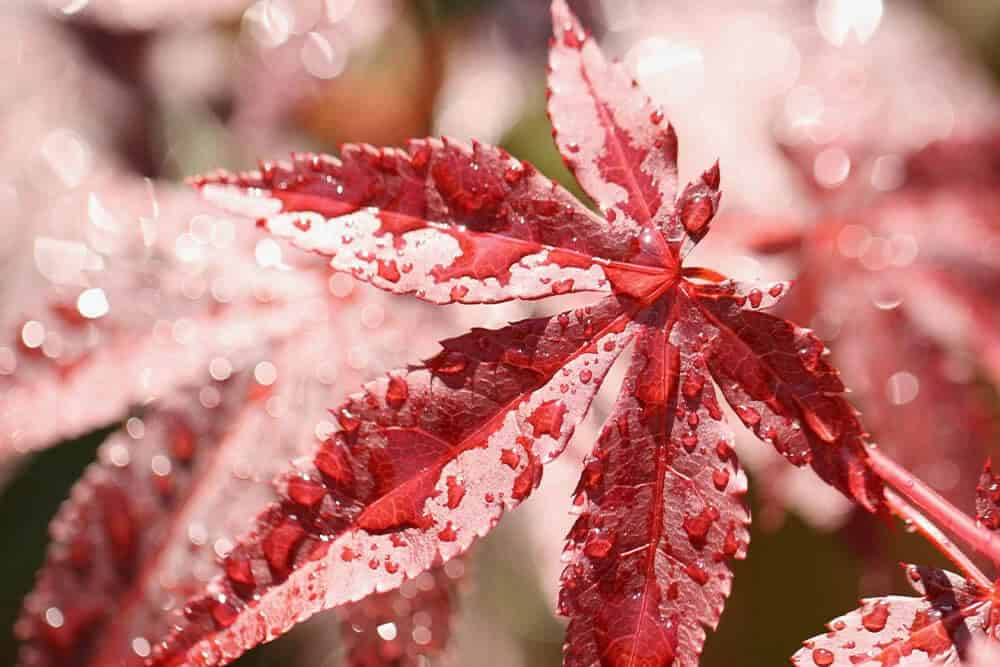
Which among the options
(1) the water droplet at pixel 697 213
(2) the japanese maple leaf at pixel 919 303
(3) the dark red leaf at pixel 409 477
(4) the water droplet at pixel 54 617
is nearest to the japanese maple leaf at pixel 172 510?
(4) the water droplet at pixel 54 617

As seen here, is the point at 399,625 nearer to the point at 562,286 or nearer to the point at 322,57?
the point at 562,286

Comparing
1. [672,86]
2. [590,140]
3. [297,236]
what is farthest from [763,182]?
[297,236]

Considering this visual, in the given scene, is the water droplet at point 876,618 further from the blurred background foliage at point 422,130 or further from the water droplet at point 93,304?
the water droplet at point 93,304

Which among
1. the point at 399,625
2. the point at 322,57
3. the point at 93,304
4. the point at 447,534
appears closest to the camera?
the point at 447,534

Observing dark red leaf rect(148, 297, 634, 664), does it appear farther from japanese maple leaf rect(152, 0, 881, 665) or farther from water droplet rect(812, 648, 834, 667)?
water droplet rect(812, 648, 834, 667)

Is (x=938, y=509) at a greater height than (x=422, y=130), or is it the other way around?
(x=422, y=130)

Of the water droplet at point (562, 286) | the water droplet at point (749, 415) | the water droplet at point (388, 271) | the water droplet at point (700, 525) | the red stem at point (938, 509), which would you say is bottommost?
the water droplet at point (700, 525)

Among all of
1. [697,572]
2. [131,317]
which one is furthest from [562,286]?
[131,317]

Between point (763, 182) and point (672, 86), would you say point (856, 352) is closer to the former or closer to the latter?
point (763, 182)
